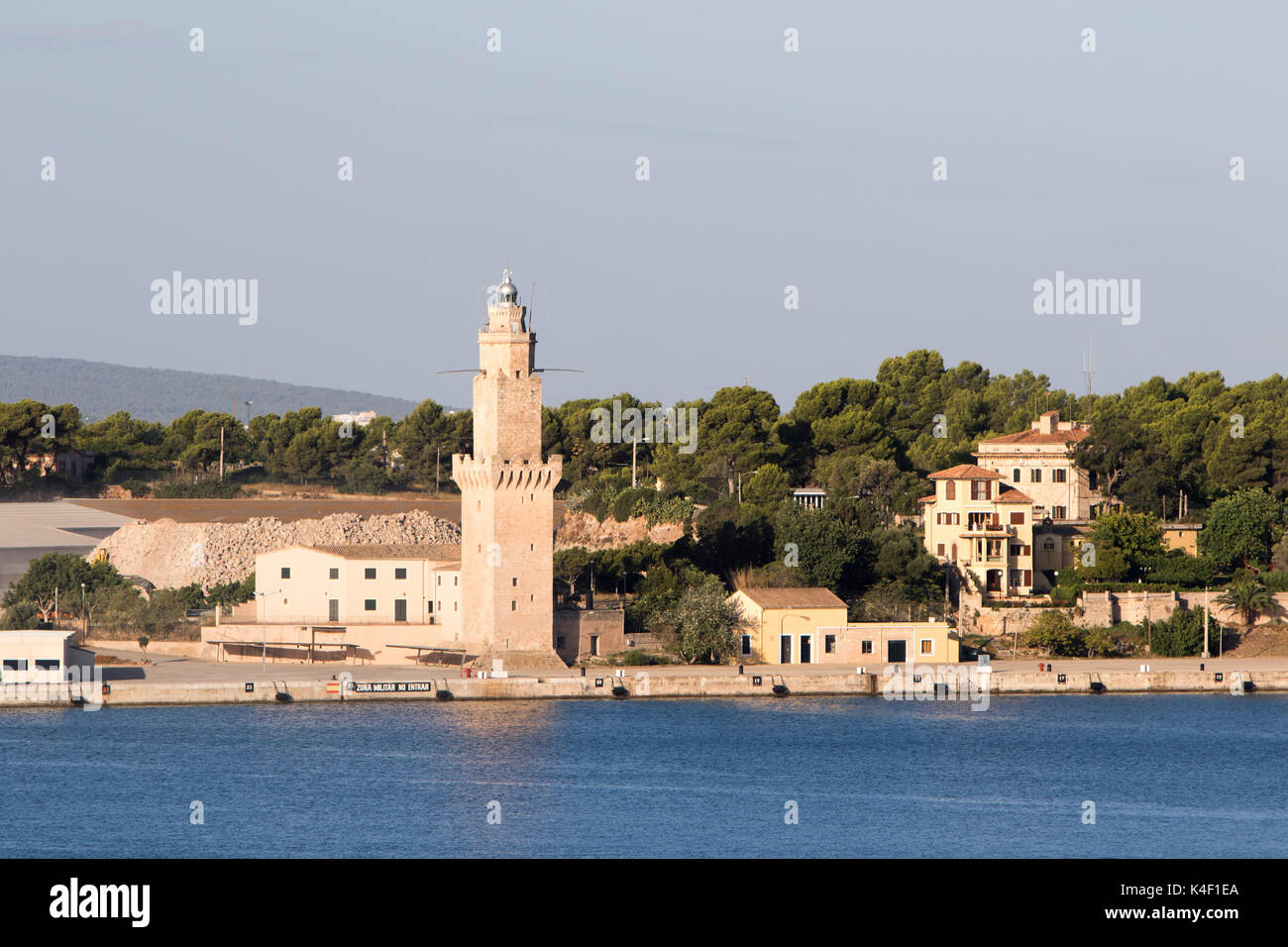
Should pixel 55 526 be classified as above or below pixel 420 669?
above

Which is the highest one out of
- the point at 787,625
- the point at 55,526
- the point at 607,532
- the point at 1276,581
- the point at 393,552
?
the point at 55,526

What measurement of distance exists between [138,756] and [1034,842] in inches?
732

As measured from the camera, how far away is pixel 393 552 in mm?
51625

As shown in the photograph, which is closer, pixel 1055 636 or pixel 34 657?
pixel 34 657

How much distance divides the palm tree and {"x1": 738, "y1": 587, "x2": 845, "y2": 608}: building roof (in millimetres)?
11996

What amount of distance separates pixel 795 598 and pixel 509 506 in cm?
850

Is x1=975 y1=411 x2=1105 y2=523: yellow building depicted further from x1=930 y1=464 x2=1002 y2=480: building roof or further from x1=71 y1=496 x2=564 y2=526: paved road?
x1=71 y1=496 x2=564 y2=526: paved road

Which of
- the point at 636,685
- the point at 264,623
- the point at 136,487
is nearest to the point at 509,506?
the point at 636,685

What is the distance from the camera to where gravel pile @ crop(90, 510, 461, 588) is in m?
60.0

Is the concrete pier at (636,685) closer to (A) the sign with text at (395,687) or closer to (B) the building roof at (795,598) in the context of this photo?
(A) the sign with text at (395,687)

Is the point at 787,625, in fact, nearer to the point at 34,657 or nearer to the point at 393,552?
the point at 393,552

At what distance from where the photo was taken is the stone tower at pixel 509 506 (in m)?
47.8

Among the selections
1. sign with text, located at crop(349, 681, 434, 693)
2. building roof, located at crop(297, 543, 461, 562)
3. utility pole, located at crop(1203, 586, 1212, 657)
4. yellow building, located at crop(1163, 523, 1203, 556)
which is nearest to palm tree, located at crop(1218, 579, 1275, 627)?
utility pole, located at crop(1203, 586, 1212, 657)
